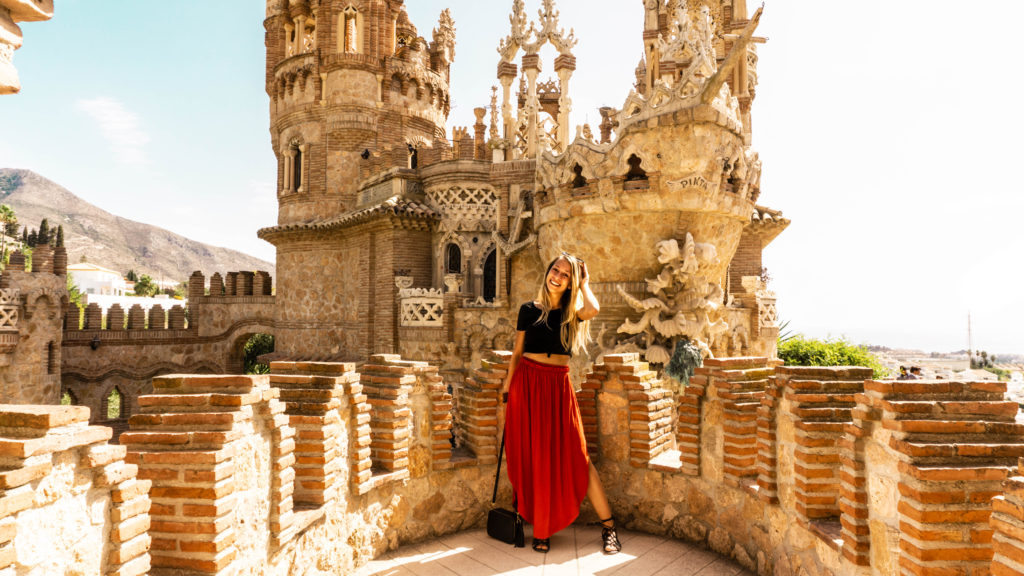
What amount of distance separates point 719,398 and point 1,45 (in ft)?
17.0

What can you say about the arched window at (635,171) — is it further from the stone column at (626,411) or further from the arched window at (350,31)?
the arched window at (350,31)

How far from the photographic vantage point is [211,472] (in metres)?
3.12

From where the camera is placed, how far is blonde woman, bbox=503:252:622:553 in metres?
4.91

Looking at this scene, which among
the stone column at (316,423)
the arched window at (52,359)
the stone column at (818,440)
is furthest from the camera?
the arched window at (52,359)

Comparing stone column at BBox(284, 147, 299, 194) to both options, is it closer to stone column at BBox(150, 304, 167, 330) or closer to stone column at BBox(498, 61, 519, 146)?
stone column at BBox(150, 304, 167, 330)

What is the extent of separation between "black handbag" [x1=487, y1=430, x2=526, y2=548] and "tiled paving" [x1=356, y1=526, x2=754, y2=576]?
6 centimetres

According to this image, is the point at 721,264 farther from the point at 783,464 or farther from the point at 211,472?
the point at 211,472

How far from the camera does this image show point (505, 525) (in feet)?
17.2

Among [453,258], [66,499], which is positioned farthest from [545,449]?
[453,258]

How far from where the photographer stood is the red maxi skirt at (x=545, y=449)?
4.89 m

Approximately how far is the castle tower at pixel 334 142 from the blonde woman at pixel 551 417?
1317cm

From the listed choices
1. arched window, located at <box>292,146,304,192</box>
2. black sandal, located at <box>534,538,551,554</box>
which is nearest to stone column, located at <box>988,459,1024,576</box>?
black sandal, located at <box>534,538,551,554</box>

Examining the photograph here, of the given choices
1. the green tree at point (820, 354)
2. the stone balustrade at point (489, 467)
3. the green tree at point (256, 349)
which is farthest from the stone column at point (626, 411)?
the green tree at point (256, 349)

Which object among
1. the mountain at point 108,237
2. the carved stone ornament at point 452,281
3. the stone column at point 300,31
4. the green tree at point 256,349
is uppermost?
the mountain at point 108,237
